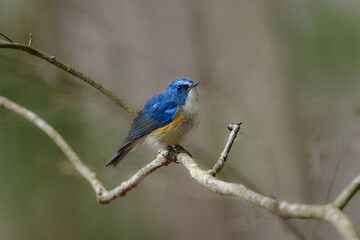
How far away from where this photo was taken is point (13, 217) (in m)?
7.45

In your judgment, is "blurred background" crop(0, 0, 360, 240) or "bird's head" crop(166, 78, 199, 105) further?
"blurred background" crop(0, 0, 360, 240)

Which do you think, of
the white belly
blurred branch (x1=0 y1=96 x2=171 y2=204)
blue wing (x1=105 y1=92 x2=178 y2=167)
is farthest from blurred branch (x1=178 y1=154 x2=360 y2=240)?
blue wing (x1=105 y1=92 x2=178 y2=167)

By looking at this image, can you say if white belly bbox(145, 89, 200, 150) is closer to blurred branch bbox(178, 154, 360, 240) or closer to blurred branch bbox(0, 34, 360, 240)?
Answer: blurred branch bbox(0, 34, 360, 240)

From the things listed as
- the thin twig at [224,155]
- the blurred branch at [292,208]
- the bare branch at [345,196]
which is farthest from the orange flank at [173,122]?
the bare branch at [345,196]

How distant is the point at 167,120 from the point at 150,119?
6.1 inches

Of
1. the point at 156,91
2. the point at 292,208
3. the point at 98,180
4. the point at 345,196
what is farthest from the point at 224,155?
the point at 156,91

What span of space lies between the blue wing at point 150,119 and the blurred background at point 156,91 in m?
1.49

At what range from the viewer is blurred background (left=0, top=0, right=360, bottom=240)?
581cm

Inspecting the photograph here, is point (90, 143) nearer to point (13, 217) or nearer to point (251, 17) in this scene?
point (13, 217)

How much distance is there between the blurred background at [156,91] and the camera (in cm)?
581

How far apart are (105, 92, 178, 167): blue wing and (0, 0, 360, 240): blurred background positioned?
1.49 meters

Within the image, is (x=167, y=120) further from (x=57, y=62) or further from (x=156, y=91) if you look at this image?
(x=156, y=91)

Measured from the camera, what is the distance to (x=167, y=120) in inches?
154

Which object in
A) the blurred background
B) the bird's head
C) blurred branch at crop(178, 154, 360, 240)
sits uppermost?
blurred branch at crop(178, 154, 360, 240)
